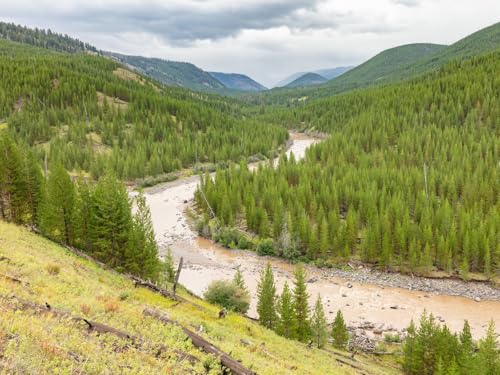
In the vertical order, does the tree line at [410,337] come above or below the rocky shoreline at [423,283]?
above

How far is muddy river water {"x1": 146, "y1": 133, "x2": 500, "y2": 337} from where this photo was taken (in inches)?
1624

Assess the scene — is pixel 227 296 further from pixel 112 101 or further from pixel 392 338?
pixel 112 101

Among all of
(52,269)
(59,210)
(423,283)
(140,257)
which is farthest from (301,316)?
(59,210)

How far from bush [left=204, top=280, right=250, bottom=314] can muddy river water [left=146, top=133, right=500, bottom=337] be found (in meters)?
4.49

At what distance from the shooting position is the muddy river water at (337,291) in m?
41.2

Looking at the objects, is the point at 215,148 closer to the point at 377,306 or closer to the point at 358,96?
the point at 358,96

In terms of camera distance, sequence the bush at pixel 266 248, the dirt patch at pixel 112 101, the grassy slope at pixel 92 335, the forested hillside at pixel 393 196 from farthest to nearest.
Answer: the dirt patch at pixel 112 101, the bush at pixel 266 248, the forested hillside at pixel 393 196, the grassy slope at pixel 92 335

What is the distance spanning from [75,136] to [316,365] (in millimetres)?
112117

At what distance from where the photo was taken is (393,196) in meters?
64.1

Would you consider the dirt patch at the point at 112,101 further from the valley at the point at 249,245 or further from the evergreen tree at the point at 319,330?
the evergreen tree at the point at 319,330

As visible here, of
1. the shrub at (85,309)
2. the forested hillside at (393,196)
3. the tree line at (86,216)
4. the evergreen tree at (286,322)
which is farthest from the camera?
the forested hillside at (393,196)

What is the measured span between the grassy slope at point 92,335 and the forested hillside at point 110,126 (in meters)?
79.9

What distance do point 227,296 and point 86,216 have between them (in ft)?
54.5

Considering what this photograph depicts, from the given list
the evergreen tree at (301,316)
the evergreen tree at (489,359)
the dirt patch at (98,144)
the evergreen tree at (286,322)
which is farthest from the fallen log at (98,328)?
the dirt patch at (98,144)
